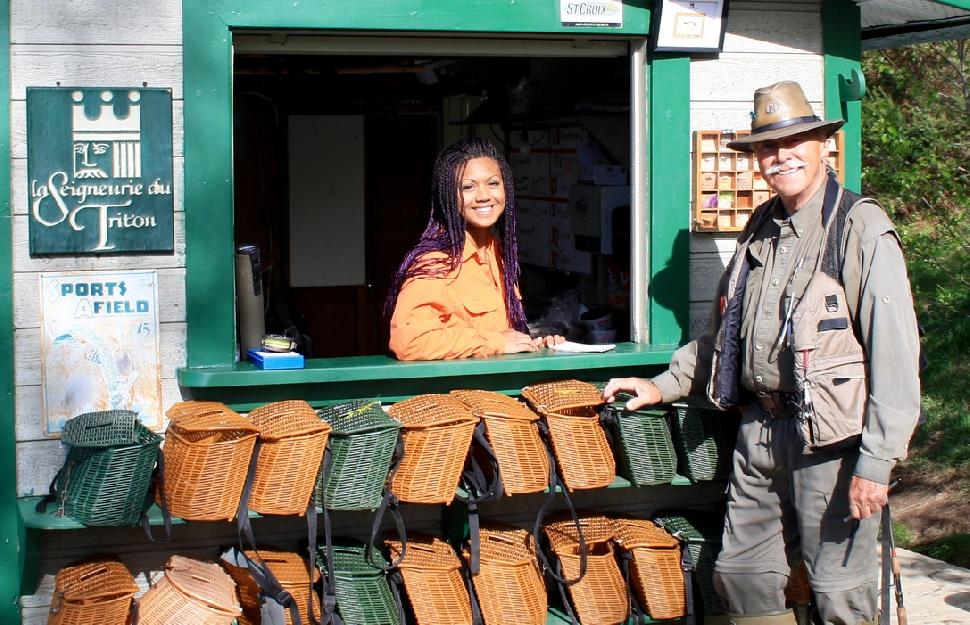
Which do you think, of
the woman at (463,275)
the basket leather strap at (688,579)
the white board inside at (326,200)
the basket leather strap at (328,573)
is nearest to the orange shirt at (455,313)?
the woman at (463,275)

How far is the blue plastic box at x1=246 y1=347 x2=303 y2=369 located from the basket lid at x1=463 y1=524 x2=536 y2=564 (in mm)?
911

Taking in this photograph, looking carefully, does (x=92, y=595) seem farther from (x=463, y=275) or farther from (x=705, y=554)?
(x=705, y=554)

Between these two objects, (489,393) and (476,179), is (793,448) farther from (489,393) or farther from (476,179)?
(476,179)

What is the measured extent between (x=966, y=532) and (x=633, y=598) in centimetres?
291

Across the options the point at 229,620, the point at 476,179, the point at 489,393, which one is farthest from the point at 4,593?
the point at 476,179

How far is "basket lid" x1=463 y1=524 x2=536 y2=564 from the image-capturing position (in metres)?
4.38

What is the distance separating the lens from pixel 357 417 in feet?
13.6

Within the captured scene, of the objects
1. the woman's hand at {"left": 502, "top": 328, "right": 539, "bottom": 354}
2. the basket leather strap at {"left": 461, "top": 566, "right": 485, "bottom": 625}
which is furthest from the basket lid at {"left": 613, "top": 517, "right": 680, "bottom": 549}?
the woman's hand at {"left": 502, "top": 328, "right": 539, "bottom": 354}

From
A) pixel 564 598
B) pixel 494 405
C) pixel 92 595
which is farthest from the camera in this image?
pixel 564 598

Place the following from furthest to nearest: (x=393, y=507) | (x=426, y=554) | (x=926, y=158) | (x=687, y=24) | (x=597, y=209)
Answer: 1. (x=926, y=158)
2. (x=597, y=209)
3. (x=687, y=24)
4. (x=426, y=554)
5. (x=393, y=507)

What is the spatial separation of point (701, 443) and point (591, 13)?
1.65 metres

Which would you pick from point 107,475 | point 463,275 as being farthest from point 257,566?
point 463,275

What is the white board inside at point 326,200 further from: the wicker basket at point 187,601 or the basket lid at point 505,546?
the wicker basket at point 187,601

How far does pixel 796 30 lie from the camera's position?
15.9 ft
